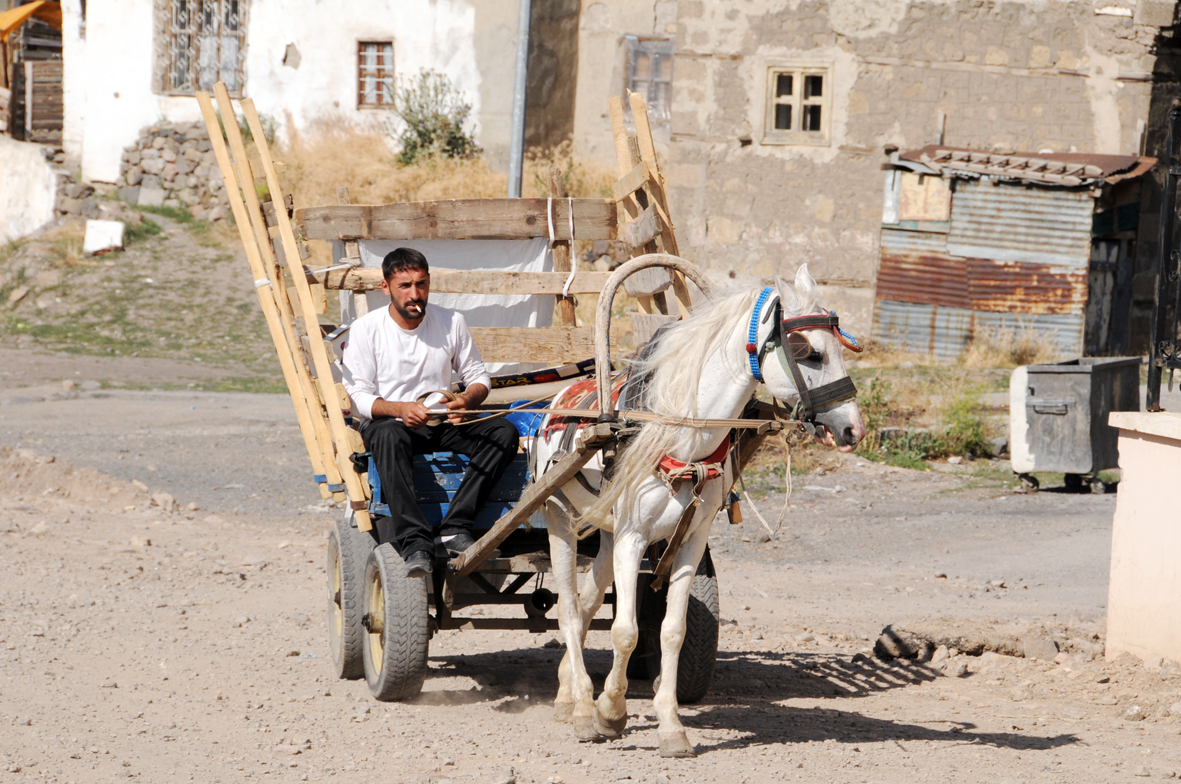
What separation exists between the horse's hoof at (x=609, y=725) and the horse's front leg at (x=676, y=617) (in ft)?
0.49

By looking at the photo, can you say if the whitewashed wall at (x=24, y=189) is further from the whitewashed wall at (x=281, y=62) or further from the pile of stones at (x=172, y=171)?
the pile of stones at (x=172, y=171)

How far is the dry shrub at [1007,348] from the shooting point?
1808 cm

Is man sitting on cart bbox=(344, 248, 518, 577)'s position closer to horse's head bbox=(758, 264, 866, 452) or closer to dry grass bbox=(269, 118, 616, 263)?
horse's head bbox=(758, 264, 866, 452)

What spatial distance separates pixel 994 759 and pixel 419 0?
21.8 metres

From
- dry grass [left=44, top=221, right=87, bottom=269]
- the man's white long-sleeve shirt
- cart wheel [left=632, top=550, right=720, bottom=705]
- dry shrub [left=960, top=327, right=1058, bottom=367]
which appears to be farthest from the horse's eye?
dry grass [left=44, top=221, right=87, bottom=269]

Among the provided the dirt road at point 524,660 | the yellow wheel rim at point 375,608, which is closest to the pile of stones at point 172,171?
the dirt road at point 524,660

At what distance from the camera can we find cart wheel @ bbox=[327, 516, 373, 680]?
19.2 ft

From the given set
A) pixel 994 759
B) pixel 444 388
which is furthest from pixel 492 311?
pixel 994 759

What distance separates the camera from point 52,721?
506 centimetres

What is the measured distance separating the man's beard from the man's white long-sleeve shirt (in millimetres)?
72

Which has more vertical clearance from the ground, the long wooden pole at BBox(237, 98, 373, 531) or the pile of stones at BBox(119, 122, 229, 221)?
the pile of stones at BBox(119, 122, 229, 221)

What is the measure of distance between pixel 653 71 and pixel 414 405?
69.8 feet

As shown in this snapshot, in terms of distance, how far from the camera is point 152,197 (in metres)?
25.0

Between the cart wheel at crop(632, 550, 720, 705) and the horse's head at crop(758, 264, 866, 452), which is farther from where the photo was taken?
the cart wheel at crop(632, 550, 720, 705)
